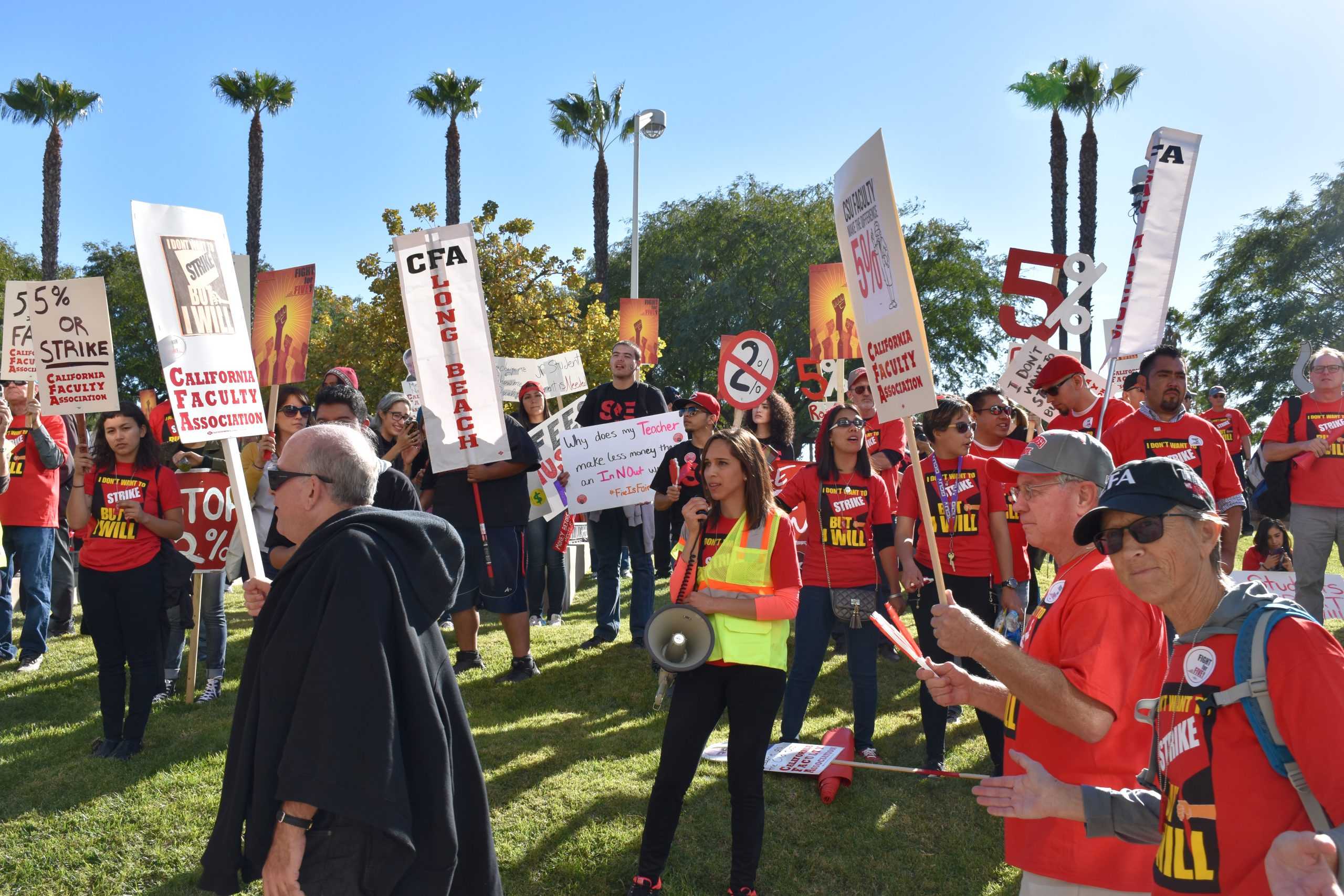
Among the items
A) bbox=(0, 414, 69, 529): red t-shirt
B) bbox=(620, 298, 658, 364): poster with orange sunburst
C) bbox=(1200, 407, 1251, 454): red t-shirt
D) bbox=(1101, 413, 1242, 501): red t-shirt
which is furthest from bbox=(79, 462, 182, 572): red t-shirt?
bbox=(1200, 407, 1251, 454): red t-shirt

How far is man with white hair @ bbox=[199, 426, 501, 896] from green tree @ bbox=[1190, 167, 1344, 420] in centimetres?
3537

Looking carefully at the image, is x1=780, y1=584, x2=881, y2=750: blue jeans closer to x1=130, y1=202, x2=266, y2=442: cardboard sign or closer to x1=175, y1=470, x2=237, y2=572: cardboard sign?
x1=130, y1=202, x2=266, y2=442: cardboard sign

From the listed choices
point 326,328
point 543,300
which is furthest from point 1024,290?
point 326,328

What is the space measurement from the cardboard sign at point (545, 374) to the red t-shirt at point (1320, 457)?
8.23 metres

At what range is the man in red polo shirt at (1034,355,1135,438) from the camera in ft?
22.2

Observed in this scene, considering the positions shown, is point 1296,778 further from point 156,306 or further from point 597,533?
point 597,533

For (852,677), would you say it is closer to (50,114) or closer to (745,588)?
(745,588)

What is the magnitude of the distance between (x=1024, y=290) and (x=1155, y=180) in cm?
234

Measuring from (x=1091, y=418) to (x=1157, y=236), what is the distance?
4.34ft

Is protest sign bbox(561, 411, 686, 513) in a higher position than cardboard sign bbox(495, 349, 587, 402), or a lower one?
lower

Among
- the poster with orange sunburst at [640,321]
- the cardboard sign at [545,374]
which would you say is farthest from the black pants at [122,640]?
the poster with orange sunburst at [640,321]

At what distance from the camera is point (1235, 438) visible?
11.2 m

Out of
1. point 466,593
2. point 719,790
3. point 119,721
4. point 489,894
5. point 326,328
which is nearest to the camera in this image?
point 489,894

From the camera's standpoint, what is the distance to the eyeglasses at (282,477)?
263cm
